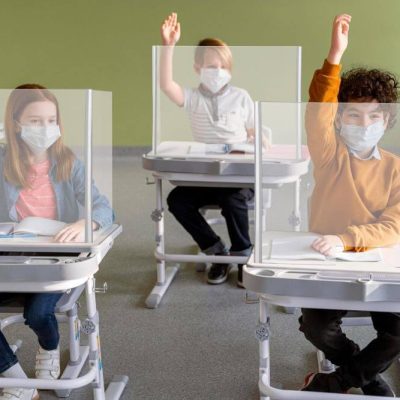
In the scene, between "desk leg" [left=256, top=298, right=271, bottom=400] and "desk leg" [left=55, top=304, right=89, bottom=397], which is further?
"desk leg" [left=55, top=304, right=89, bottom=397]

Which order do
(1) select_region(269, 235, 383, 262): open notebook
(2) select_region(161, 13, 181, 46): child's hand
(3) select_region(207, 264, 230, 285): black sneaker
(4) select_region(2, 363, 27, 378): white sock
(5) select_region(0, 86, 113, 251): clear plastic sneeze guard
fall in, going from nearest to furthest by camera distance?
(1) select_region(269, 235, 383, 262): open notebook → (5) select_region(0, 86, 113, 251): clear plastic sneeze guard → (4) select_region(2, 363, 27, 378): white sock → (2) select_region(161, 13, 181, 46): child's hand → (3) select_region(207, 264, 230, 285): black sneaker

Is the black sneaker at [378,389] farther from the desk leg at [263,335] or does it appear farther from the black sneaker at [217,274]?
the black sneaker at [217,274]

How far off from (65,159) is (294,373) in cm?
108

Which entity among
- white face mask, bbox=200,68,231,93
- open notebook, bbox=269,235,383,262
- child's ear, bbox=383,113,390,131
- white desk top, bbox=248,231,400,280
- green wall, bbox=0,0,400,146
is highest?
green wall, bbox=0,0,400,146

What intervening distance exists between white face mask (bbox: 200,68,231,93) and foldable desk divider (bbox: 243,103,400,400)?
1102 mm

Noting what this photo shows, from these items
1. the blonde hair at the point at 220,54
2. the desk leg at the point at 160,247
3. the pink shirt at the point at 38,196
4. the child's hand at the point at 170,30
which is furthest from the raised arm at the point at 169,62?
the pink shirt at the point at 38,196

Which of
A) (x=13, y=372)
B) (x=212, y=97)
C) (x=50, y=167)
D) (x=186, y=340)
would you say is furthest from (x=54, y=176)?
(x=212, y=97)

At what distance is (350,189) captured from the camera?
1.50m

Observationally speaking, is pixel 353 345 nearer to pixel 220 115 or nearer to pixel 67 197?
pixel 67 197

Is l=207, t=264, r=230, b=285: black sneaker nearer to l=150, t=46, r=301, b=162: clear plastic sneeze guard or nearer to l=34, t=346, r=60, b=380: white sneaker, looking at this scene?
l=150, t=46, r=301, b=162: clear plastic sneeze guard

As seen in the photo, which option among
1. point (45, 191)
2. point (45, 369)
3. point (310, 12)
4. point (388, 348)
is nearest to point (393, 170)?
point (388, 348)

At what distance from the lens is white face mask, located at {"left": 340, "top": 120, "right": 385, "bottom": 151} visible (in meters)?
1.45

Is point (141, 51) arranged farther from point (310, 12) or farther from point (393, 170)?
point (393, 170)

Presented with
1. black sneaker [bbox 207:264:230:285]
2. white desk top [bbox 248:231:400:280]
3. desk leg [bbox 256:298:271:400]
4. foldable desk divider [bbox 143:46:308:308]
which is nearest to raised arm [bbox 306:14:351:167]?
white desk top [bbox 248:231:400:280]
